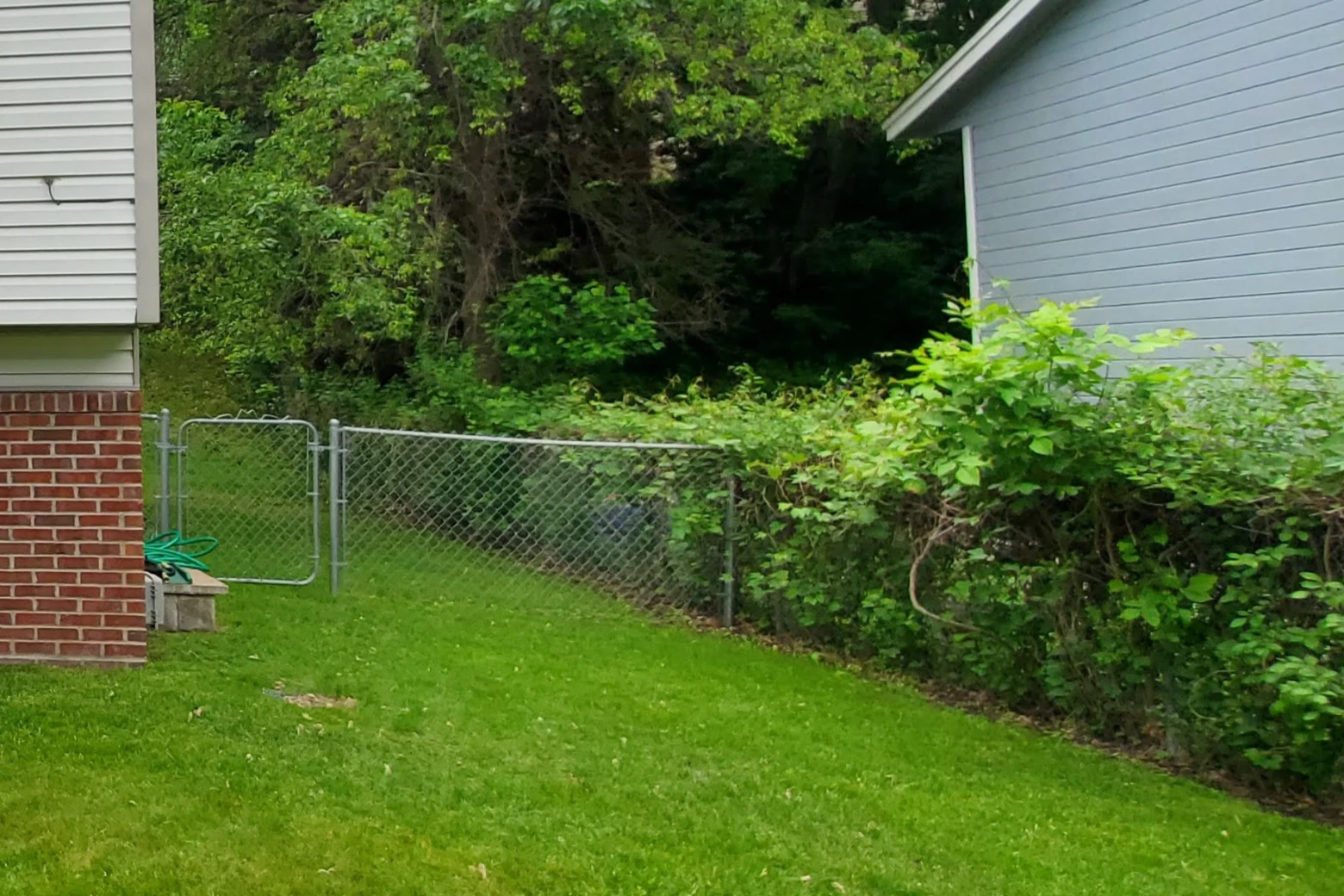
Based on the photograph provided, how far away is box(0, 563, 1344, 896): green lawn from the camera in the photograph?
3.64 meters

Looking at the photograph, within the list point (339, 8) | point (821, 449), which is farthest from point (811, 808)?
point (339, 8)

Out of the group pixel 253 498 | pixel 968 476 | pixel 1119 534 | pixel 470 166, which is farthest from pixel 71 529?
pixel 470 166

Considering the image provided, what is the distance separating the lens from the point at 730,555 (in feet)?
24.1

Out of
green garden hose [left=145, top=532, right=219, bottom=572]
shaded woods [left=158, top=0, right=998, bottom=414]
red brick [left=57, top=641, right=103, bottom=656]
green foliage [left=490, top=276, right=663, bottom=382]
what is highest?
shaded woods [left=158, top=0, right=998, bottom=414]

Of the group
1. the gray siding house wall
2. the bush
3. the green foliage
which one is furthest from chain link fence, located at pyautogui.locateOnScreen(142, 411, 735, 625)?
the green foliage

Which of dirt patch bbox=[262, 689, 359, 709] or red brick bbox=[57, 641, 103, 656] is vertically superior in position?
red brick bbox=[57, 641, 103, 656]

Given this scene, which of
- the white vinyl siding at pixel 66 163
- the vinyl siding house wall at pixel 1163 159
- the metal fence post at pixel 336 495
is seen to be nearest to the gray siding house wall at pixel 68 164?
the white vinyl siding at pixel 66 163

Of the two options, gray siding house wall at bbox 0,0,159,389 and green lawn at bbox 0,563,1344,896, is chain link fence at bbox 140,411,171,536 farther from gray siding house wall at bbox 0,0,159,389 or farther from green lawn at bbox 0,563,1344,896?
green lawn at bbox 0,563,1344,896

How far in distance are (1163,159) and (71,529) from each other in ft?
24.3

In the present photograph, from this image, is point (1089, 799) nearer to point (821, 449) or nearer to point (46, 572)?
point (821, 449)

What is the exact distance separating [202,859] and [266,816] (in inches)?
12.9

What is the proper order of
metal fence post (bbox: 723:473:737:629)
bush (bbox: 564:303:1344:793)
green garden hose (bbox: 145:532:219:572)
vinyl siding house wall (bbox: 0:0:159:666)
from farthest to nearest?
1. metal fence post (bbox: 723:473:737:629)
2. green garden hose (bbox: 145:532:219:572)
3. vinyl siding house wall (bbox: 0:0:159:666)
4. bush (bbox: 564:303:1344:793)

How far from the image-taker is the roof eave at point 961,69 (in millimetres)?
9219

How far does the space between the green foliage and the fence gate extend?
2.57 metres
